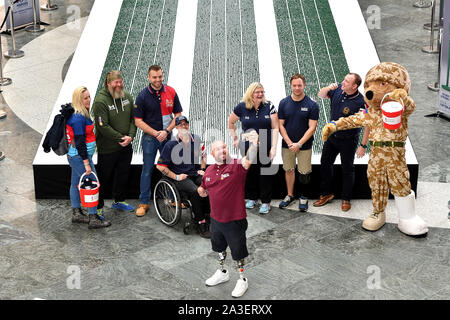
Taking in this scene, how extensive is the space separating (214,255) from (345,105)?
2191 millimetres

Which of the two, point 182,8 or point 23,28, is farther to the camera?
point 23,28

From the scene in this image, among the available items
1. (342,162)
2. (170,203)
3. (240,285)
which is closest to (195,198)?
(170,203)

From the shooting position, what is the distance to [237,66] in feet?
34.0

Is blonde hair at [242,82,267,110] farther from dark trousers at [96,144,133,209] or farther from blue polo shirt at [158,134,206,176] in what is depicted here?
dark trousers at [96,144,133,209]

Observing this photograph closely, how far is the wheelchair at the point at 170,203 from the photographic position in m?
8.20

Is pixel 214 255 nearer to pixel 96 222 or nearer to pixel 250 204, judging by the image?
pixel 250 204

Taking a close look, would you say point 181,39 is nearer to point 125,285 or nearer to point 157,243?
point 157,243

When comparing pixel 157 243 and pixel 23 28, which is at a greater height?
pixel 23 28

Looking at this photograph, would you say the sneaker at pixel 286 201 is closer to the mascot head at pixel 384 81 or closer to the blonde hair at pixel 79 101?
the mascot head at pixel 384 81

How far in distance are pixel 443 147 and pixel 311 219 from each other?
2.83m

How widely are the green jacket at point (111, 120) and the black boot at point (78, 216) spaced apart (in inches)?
27.4
